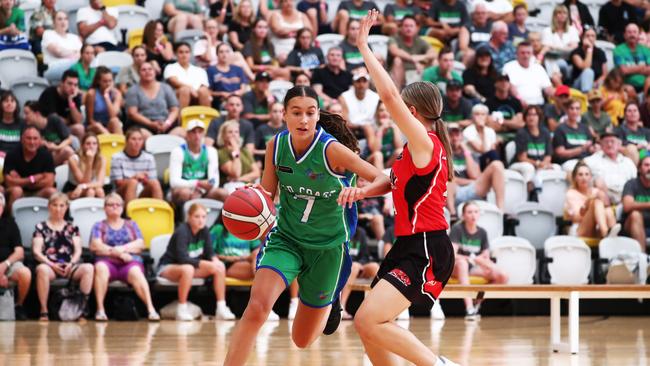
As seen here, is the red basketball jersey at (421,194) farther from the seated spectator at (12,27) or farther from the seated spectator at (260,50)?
the seated spectator at (12,27)

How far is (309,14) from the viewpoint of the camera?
15688 mm

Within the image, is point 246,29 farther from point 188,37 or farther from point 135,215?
point 135,215

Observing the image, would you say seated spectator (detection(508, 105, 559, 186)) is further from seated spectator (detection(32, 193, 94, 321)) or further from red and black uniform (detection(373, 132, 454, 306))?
red and black uniform (detection(373, 132, 454, 306))

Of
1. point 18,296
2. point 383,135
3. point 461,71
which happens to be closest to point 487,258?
point 383,135

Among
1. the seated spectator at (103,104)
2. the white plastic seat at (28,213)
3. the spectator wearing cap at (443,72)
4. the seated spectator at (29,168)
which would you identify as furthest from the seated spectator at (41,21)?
the spectator wearing cap at (443,72)

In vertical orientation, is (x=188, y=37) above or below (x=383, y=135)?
above

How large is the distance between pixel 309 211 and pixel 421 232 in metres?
0.78

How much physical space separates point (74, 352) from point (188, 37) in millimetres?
7544

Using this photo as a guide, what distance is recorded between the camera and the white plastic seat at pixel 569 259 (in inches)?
482

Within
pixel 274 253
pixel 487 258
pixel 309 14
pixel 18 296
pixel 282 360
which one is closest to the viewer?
pixel 274 253

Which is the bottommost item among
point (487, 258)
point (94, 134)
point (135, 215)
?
point (487, 258)

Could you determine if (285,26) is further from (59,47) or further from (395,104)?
(395,104)

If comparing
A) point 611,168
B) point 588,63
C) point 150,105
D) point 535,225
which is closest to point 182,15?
point 150,105

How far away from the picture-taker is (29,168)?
464 inches
